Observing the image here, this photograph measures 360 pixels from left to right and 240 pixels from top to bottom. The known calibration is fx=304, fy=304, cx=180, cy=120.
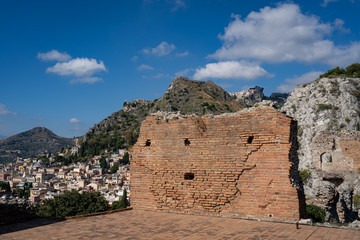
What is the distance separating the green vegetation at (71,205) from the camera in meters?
26.5

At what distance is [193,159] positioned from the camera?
326 inches

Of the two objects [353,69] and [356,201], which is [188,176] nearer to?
[356,201]

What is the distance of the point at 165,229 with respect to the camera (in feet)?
20.7

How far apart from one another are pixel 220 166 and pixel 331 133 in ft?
69.0

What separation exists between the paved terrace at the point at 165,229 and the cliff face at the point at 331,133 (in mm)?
8847

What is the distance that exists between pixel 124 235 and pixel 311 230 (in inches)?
145

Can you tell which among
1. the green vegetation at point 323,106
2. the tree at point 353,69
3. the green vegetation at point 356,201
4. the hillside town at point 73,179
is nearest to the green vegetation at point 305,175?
the green vegetation at point 323,106

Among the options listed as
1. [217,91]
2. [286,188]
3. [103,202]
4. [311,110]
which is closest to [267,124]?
[286,188]

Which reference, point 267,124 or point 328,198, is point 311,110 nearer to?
point 328,198

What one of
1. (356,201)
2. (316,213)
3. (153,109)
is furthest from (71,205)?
(153,109)

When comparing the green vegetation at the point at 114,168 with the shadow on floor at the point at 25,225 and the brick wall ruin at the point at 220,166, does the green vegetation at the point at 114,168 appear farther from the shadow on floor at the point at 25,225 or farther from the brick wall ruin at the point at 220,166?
the shadow on floor at the point at 25,225

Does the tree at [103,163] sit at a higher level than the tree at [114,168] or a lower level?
higher

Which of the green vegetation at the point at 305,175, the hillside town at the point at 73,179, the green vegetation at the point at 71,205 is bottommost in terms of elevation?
the hillside town at the point at 73,179

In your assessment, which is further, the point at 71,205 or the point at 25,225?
the point at 71,205
